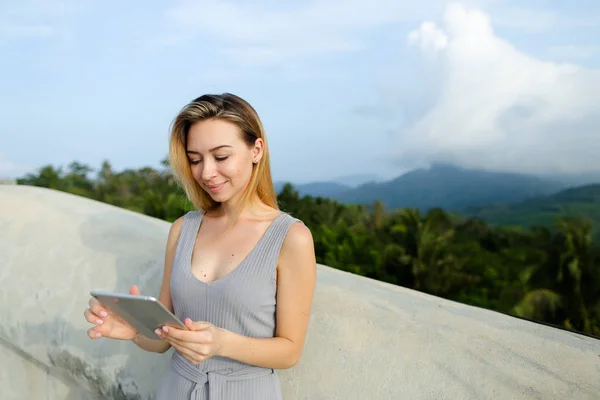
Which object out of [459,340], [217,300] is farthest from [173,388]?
[459,340]

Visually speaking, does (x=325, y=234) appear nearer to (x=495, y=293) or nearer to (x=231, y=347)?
(x=495, y=293)

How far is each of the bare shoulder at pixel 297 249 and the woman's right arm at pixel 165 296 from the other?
0.44 metres

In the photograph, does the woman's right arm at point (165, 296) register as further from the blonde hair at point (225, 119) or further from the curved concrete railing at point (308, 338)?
the curved concrete railing at point (308, 338)

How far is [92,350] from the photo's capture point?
273cm

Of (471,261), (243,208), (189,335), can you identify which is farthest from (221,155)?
(471,261)

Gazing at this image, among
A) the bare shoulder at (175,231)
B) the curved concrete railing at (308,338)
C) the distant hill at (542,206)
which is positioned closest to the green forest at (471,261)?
the curved concrete railing at (308,338)

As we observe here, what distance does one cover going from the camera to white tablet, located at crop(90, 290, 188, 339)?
1464 millimetres

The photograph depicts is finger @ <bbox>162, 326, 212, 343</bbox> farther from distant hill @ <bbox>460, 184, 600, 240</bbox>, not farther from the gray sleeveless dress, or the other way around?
distant hill @ <bbox>460, 184, 600, 240</bbox>

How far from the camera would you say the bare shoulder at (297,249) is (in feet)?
5.69

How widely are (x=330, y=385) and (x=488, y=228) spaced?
14.1 metres

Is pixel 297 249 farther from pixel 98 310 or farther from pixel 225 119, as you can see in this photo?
pixel 98 310

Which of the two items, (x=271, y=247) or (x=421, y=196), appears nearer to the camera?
(x=271, y=247)

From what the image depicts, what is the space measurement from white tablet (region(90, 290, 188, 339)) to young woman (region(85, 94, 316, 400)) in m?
0.08

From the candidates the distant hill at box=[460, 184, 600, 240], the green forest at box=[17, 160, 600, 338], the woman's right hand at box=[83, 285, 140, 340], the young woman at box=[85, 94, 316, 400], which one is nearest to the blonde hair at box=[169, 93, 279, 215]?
the young woman at box=[85, 94, 316, 400]
